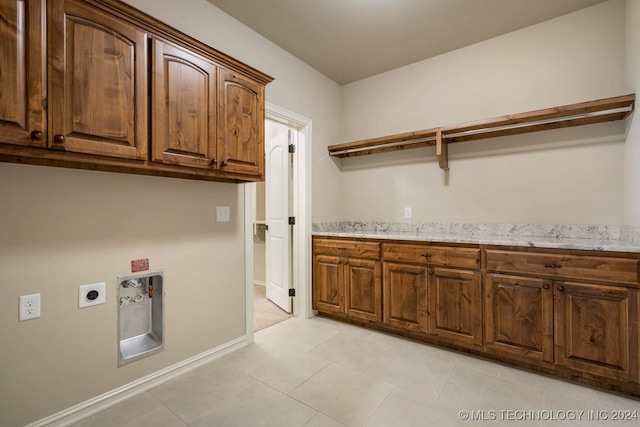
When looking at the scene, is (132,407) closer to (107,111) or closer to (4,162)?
(4,162)

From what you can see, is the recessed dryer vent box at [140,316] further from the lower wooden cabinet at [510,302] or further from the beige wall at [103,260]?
the lower wooden cabinet at [510,302]

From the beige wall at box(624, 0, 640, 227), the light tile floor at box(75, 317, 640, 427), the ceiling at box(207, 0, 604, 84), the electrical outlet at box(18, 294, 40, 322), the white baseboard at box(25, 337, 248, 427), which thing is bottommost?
the light tile floor at box(75, 317, 640, 427)

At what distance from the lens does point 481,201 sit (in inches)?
112

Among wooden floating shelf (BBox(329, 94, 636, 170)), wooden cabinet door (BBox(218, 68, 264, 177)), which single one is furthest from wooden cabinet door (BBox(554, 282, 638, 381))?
wooden cabinet door (BBox(218, 68, 264, 177))

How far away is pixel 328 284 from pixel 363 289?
425 mm

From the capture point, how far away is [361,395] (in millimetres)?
1869

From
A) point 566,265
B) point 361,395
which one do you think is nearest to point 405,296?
point 361,395

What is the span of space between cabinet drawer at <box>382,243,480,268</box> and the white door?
3.96 ft

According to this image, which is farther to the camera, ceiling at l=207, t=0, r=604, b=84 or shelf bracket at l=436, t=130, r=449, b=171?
shelf bracket at l=436, t=130, r=449, b=171

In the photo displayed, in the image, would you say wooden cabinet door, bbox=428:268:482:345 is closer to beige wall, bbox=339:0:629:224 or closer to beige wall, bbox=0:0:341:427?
beige wall, bbox=339:0:629:224

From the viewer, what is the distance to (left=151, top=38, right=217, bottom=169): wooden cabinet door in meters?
1.69

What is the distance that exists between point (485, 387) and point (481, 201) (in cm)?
160

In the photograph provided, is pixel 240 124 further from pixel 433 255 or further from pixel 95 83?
pixel 433 255

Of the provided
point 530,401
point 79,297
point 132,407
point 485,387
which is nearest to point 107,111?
point 79,297
